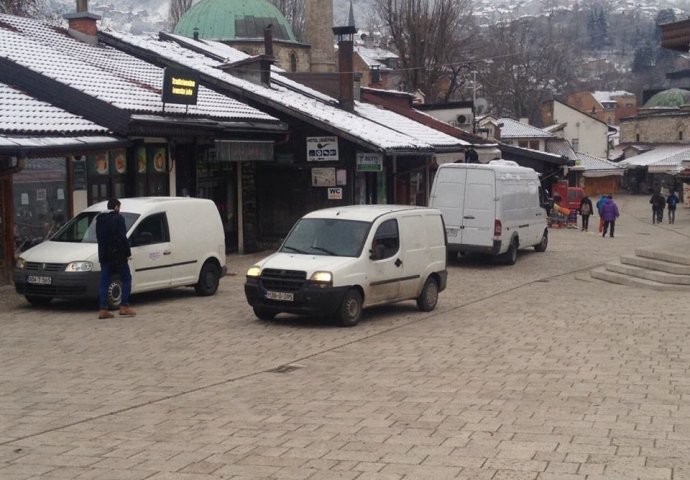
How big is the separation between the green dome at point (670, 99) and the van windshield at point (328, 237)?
94617 mm

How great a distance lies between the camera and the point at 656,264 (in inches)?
843

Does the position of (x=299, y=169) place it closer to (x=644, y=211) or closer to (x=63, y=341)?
(x=63, y=341)

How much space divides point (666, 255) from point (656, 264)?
0.40 meters

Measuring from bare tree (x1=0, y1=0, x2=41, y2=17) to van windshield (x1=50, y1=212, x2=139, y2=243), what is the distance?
2198cm

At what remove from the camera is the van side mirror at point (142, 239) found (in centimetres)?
1579

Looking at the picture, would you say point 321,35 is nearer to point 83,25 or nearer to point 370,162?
point 83,25

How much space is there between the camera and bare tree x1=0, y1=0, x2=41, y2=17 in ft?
116

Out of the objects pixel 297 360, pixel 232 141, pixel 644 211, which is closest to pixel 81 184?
pixel 232 141

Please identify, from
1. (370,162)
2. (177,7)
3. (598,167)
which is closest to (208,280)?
(370,162)

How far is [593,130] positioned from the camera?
90.6 metres

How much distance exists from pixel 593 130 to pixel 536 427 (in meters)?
86.4

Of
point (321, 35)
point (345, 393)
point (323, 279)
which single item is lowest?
point (345, 393)

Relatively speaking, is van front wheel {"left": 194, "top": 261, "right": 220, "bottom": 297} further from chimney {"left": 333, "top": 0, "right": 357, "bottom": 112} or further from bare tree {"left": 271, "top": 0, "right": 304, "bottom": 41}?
bare tree {"left": 271, "top": 0, "right": 304, "bottom": 41}

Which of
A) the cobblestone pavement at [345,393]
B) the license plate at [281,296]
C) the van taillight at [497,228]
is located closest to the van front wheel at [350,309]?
the cobblestone pavement at [345,393]
